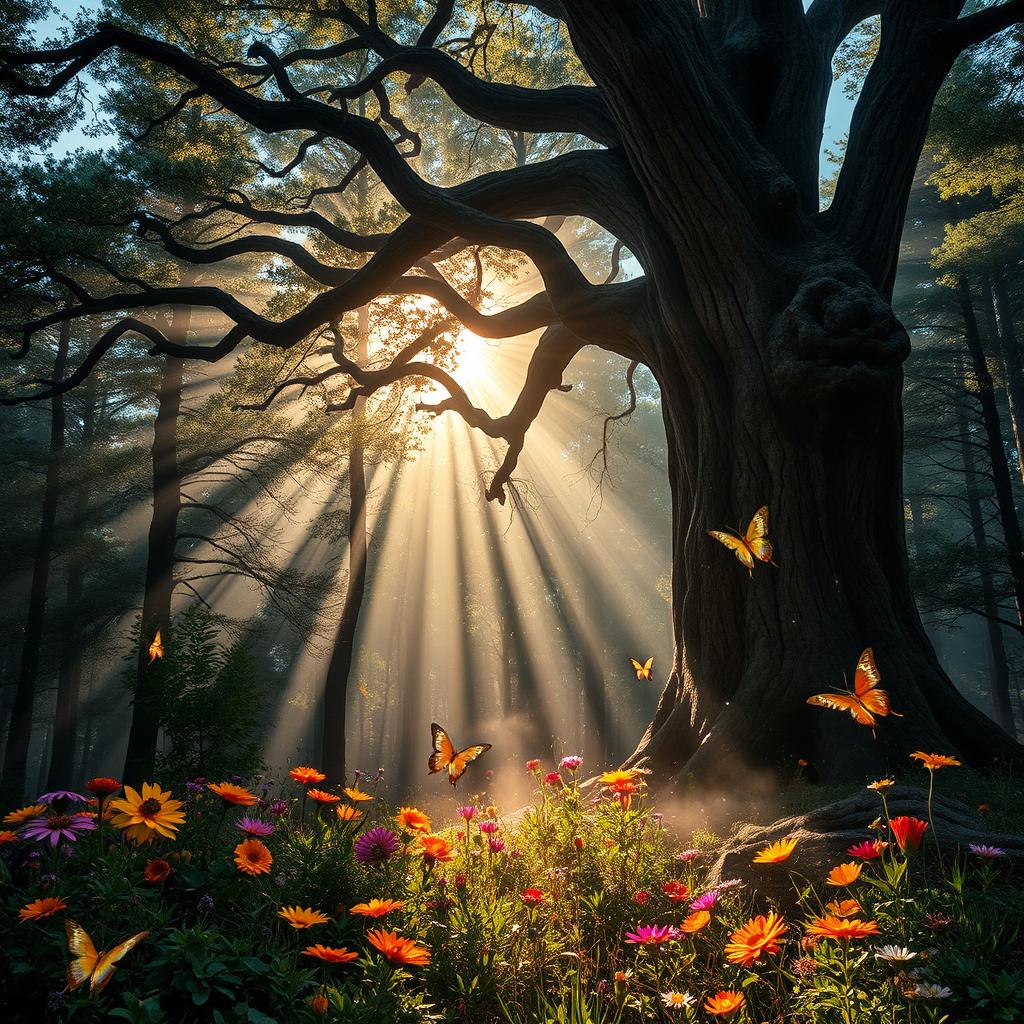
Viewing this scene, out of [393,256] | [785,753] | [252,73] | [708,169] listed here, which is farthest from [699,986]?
[252,73]

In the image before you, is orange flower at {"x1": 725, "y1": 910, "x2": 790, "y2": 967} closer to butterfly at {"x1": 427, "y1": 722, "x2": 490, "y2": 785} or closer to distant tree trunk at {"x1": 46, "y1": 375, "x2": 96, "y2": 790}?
butterfly at {"x1": 427, "y1": 722, "x2": 490, "y2": 785}

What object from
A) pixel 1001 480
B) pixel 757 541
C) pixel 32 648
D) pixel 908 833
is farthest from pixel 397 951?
pixel 32 648

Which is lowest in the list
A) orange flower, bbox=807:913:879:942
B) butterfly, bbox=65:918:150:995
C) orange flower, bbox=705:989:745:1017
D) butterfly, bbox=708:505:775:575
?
orange flower, bbox=705:989:745:1017

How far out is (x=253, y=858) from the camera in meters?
1.57

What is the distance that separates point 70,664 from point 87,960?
19.9 m

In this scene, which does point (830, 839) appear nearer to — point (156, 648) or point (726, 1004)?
point (726, 1004)

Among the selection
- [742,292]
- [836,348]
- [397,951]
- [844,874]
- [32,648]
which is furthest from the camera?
[32,648]

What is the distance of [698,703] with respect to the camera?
4832 millimetres

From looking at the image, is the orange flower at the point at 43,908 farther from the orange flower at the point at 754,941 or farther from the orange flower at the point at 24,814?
the orange flower at the point at 754,941

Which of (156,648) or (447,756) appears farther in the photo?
(156,648)

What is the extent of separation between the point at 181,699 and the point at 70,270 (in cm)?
1179

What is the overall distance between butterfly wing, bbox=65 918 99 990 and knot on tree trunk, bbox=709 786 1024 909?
1.84m

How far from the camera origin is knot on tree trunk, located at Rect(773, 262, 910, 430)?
4297 millimetres

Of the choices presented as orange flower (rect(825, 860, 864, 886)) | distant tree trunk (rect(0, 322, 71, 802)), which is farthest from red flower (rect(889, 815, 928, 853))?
distant tree trunk (rect(0, 322, 71, 802))
